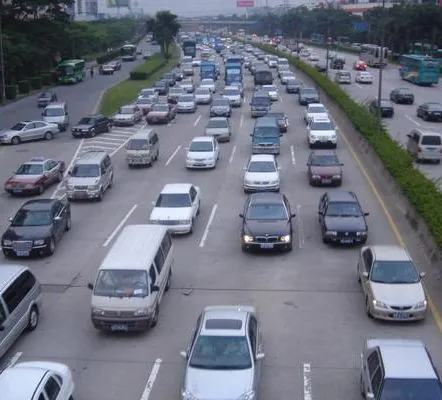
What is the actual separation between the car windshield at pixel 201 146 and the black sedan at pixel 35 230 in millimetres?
12378

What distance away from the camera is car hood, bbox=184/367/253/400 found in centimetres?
1384

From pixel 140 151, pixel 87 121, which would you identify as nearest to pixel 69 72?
pixel 87 121

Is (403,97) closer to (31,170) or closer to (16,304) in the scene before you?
(31,170)

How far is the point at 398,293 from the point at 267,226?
20.7ft

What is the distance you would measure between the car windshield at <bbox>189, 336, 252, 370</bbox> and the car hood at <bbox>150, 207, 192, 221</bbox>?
11224mm

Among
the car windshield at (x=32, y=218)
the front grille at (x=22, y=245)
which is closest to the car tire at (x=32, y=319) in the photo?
the front grille at (x=22, y=245)

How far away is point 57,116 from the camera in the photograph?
52.0 m

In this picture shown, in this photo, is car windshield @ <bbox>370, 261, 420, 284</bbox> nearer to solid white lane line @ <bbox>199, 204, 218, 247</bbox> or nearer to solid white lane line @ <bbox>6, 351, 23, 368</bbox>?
solid white lane line @ <bbox>199, 204, 218, 247</bbox>

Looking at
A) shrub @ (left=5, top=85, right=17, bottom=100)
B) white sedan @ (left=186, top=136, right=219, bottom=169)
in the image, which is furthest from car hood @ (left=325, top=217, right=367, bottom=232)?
shrub @ (left=5, top=85, right=17, bottom=100)

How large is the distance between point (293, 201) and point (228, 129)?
49.0ft

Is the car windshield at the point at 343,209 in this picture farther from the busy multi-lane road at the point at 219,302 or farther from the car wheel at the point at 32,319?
the car wheel at the point at 32,319

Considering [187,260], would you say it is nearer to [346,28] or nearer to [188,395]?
[188,395]

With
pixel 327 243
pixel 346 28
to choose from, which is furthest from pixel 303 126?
pixel 346 28

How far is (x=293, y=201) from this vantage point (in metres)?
30.9
